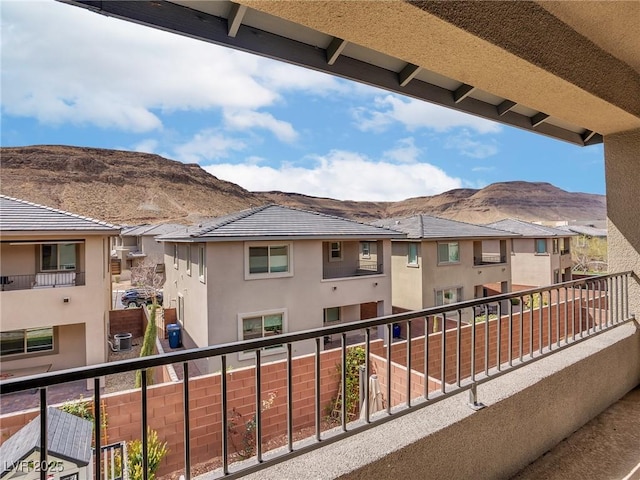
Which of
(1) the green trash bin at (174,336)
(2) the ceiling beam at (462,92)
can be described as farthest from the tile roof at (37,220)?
(2) the ceiling beam at (462,92)

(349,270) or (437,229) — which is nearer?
(349,270)

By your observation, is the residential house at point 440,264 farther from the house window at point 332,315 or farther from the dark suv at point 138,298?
the dark suv at point 138,298

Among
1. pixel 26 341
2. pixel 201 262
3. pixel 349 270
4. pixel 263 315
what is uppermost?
pixel 201 262

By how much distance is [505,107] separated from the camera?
2.82 m

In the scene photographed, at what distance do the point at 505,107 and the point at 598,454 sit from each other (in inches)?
99.0

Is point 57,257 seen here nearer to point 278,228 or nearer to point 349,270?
point 278,228

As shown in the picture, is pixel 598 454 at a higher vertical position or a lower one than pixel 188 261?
lower

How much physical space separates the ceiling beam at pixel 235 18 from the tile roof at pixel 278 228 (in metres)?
5.96

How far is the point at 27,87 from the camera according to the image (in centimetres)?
3306

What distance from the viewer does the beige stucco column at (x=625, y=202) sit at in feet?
9.76

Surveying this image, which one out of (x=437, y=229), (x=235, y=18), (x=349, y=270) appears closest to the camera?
(x=235, y=18)

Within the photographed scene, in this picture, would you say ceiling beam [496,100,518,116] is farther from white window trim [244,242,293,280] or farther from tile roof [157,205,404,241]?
white window trim [244,242,293,280]

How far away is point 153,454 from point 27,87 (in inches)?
1701

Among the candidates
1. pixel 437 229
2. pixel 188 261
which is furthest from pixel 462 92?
pixel 437 229
